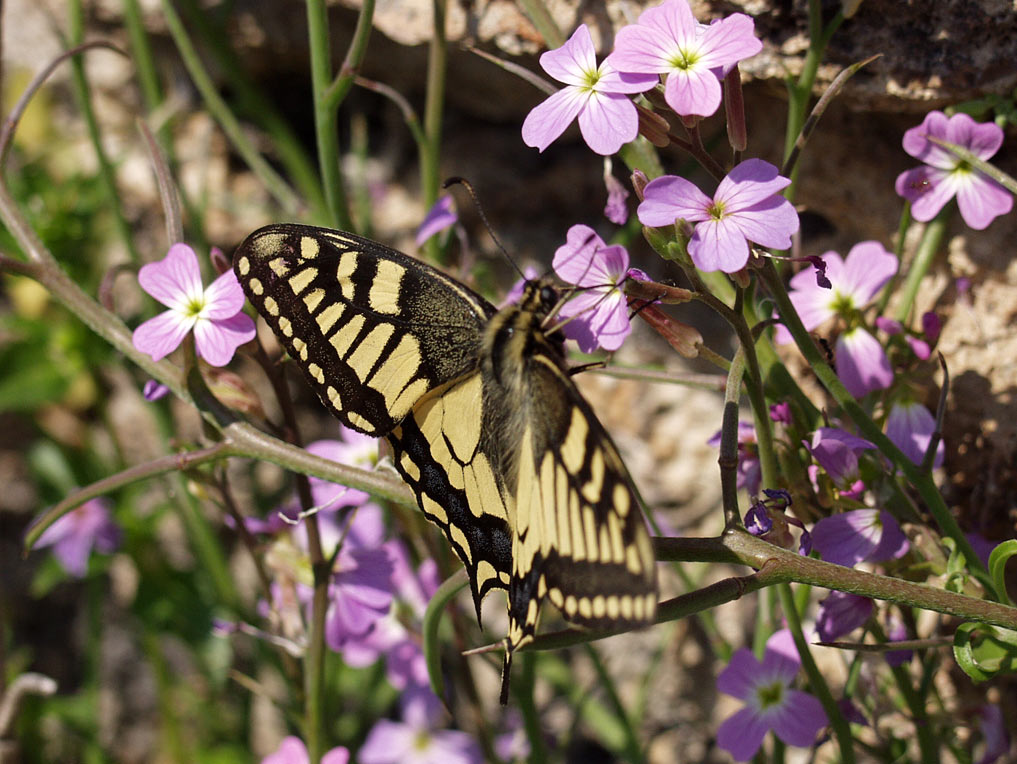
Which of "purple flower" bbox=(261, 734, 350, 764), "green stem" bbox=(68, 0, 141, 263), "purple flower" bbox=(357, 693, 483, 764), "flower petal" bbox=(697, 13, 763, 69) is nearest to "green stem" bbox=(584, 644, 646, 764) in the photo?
"purple flower" bbox=(357, 693, 483, 764)

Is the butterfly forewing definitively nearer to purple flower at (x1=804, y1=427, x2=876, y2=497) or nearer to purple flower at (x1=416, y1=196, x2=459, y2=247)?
purple flower at (x1=416, y1=196, x2=459, y2=247)

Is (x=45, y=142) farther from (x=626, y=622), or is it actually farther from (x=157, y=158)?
(x=626, y=622)

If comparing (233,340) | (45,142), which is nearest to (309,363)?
(233,340)

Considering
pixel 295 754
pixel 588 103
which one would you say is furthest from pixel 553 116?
pixel 295 754

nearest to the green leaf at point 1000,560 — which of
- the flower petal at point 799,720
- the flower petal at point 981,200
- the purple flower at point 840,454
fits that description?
the purple flower at point 840,454

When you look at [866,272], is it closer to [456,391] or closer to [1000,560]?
A: [1000,560]
